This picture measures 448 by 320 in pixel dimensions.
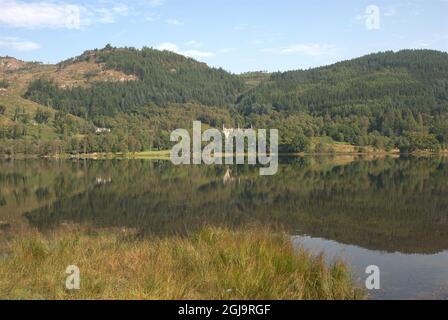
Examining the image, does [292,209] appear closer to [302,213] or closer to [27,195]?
[302,213]

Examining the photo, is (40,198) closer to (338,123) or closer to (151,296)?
(151,296)

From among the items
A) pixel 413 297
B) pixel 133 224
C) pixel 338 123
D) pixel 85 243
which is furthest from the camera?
pixel 338 123

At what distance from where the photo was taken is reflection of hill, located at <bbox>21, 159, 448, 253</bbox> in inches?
898

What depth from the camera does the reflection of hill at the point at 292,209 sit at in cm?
2280

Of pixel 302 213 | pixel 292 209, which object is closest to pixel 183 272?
pixel 302 213

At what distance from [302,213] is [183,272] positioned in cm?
1843

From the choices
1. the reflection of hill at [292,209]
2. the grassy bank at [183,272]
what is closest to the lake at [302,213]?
the reflection of hill at [292,209]

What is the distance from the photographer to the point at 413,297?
43.1 feet

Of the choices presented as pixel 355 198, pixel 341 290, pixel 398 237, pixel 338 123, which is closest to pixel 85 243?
pixel 341 290

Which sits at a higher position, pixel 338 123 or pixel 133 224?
pixel 338 123

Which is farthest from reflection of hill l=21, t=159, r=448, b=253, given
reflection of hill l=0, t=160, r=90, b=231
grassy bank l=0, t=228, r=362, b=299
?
grassy bank l=0, t=228, r=362, b=299

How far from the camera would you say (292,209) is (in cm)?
3102

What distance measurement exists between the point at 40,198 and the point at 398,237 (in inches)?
1151

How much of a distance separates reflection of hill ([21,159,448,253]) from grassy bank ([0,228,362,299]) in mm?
8924
